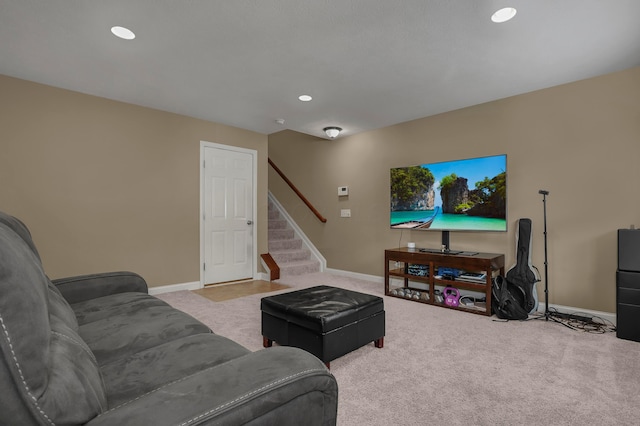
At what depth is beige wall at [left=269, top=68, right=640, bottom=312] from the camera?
10.2ft

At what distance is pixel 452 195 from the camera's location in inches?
161

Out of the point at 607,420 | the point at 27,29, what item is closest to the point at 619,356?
the point at 607,420

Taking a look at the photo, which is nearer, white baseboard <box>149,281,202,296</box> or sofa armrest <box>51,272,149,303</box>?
sofa armrest <box>51,272,149,303</box>

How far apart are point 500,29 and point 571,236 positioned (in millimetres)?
2221

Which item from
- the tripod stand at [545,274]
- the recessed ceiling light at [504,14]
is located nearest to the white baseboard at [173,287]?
the tripod stand at [545,274]

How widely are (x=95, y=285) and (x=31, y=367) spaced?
67.8 inches

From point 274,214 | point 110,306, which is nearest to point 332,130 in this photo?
point 274,214

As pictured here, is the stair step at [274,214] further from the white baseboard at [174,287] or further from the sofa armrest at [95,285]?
the sofa armrest at [95,285]

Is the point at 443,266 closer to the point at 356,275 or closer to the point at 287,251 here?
the point at 356,275

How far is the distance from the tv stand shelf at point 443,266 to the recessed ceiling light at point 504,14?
2182mm

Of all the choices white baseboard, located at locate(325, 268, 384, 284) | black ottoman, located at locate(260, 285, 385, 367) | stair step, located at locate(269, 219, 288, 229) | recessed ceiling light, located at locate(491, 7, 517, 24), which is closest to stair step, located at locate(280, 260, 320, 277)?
white baseboard, located at locate(325, 268, 384, 284)

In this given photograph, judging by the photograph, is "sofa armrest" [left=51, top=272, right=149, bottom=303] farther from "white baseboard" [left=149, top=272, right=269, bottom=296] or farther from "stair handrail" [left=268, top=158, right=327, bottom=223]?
"stair handrail" [left=268, top=158, right=327, bottom=223]

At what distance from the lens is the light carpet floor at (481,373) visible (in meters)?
1.71

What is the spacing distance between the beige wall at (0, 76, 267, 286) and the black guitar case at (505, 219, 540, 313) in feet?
12.9
